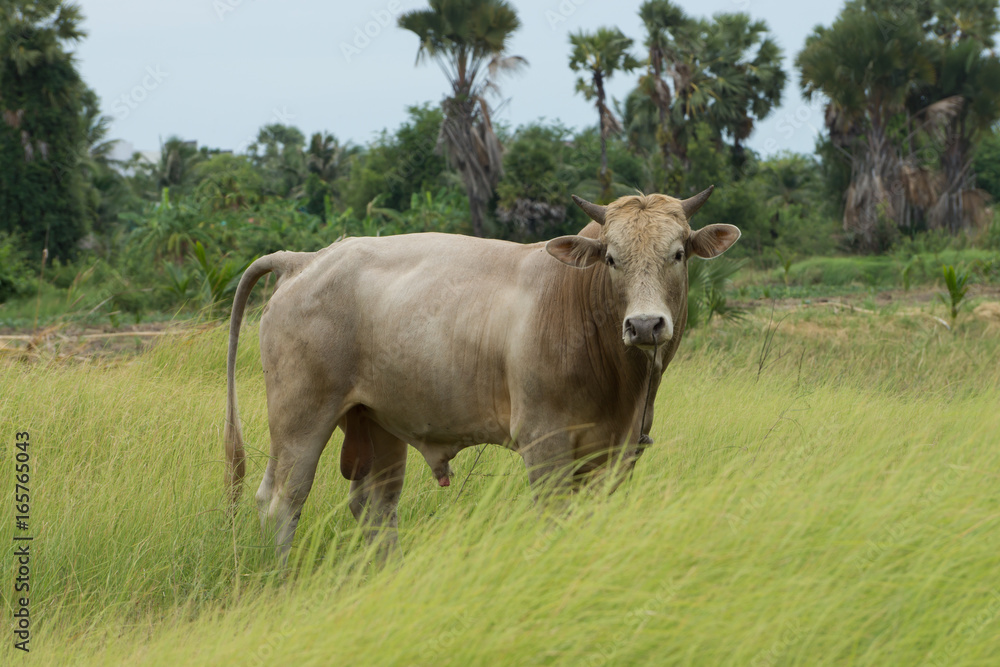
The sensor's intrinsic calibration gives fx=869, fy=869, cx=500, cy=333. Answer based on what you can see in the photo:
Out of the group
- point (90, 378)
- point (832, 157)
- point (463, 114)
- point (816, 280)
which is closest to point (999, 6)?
point (832, 157)

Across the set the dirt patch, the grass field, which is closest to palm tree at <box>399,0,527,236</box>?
the dirt patch

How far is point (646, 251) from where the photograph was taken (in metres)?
3.03

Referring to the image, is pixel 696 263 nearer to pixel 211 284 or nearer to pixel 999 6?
pixel 211 284

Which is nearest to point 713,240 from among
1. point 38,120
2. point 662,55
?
point 38,120

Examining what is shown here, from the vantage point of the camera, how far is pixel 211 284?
8891 mm

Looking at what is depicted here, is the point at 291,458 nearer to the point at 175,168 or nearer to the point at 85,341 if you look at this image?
the point at 85,341

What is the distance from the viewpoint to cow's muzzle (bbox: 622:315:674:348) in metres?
2.78

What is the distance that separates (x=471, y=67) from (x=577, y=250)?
79.0 ft

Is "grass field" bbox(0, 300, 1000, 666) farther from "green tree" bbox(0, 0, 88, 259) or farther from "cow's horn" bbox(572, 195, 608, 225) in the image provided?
"green tree" bbox(0, 0, 88, 259)

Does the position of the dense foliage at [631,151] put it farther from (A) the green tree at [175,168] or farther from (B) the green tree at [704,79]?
(A) the green tree at [175,168]

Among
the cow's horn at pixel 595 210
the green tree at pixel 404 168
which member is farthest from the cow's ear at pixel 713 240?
the green tree at pixel 404 168

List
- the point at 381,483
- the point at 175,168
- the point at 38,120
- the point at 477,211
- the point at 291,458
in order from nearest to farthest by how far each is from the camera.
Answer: the point at 291,458 → the point at 381,483 → the point at 38,120 → the point at 477,211 → the point at 175,168

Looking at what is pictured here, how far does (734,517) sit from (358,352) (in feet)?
6.33

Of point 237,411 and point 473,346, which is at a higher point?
point 473,346
